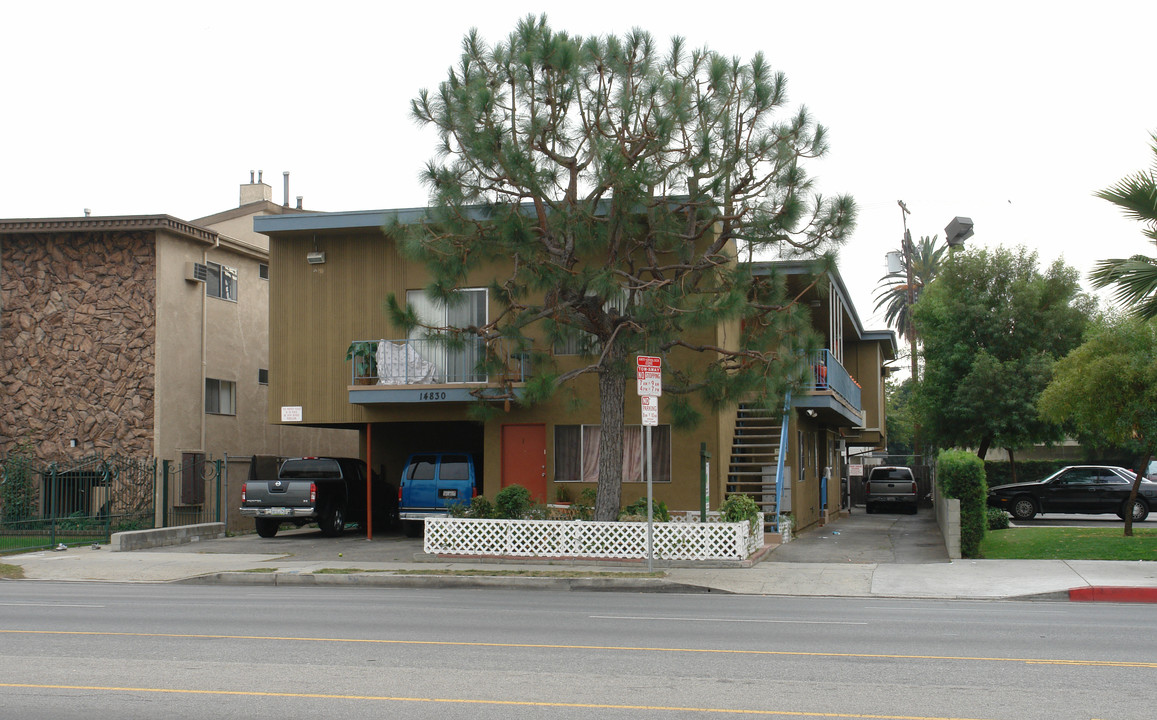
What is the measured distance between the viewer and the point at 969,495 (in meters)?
17.9

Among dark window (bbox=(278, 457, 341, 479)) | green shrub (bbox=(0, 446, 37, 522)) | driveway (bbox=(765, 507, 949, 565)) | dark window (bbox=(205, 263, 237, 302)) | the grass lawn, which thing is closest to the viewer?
the grass lawn

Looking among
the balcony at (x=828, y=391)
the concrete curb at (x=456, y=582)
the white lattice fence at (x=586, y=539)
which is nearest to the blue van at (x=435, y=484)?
the white lattice fence at (x=586, y=539)

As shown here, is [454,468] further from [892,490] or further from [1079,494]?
[892,490]

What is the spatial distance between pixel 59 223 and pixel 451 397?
1201cm

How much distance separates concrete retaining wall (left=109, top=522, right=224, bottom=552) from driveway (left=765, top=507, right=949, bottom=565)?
12.6m

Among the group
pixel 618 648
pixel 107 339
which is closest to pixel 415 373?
pixel 107 339

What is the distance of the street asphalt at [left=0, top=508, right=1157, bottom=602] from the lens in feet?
47.6

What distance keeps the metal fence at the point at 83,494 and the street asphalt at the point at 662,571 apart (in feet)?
10.1

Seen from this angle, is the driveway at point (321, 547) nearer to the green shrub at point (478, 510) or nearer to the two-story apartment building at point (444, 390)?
the green shrub at point (478, 510)

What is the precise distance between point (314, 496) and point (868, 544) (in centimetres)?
1145

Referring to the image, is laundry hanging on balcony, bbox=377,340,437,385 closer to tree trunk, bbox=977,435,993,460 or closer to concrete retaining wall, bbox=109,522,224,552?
concrete retaining wall, bbox=109,522,224,552

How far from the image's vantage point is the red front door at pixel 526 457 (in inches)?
874

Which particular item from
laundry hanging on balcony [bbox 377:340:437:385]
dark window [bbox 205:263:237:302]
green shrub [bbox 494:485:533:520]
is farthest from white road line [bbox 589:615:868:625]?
dark window [bbox 205:263:237:302]

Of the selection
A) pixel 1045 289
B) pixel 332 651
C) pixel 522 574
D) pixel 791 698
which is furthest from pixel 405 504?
pixel 1045 289
